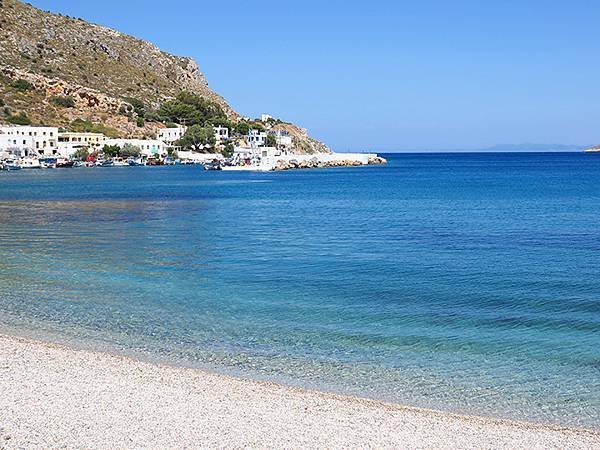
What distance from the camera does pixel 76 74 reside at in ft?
440

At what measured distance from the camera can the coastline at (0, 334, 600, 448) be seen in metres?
8.22

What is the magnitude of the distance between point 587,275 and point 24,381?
1390cm

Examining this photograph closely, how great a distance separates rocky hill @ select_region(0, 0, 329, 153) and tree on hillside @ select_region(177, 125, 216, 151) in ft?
23.2

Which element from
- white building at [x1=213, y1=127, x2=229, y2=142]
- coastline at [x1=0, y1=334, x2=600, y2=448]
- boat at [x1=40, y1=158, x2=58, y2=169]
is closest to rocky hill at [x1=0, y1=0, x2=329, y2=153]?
white building at [x1=213, y1=127, x2=229, y2=142]

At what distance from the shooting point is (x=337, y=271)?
65.2 ft

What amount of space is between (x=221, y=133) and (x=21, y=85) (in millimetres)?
34932

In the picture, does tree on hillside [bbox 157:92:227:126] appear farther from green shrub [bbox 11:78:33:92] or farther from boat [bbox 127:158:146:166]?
boat [bbox 127:158:146:166]

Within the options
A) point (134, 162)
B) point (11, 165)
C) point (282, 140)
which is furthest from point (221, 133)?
point (11, 165)

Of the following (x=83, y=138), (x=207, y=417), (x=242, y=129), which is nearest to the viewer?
(x=207, y=417)

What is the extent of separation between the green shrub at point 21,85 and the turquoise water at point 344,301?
96.0 metres

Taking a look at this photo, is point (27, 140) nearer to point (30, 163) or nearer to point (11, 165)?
point (30, 163)

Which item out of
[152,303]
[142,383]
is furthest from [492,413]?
[152,303]

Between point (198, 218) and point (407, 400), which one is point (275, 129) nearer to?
point (198, 218)

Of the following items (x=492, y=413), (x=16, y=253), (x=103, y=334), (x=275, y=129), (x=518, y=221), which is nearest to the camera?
(x=492, y=413)
